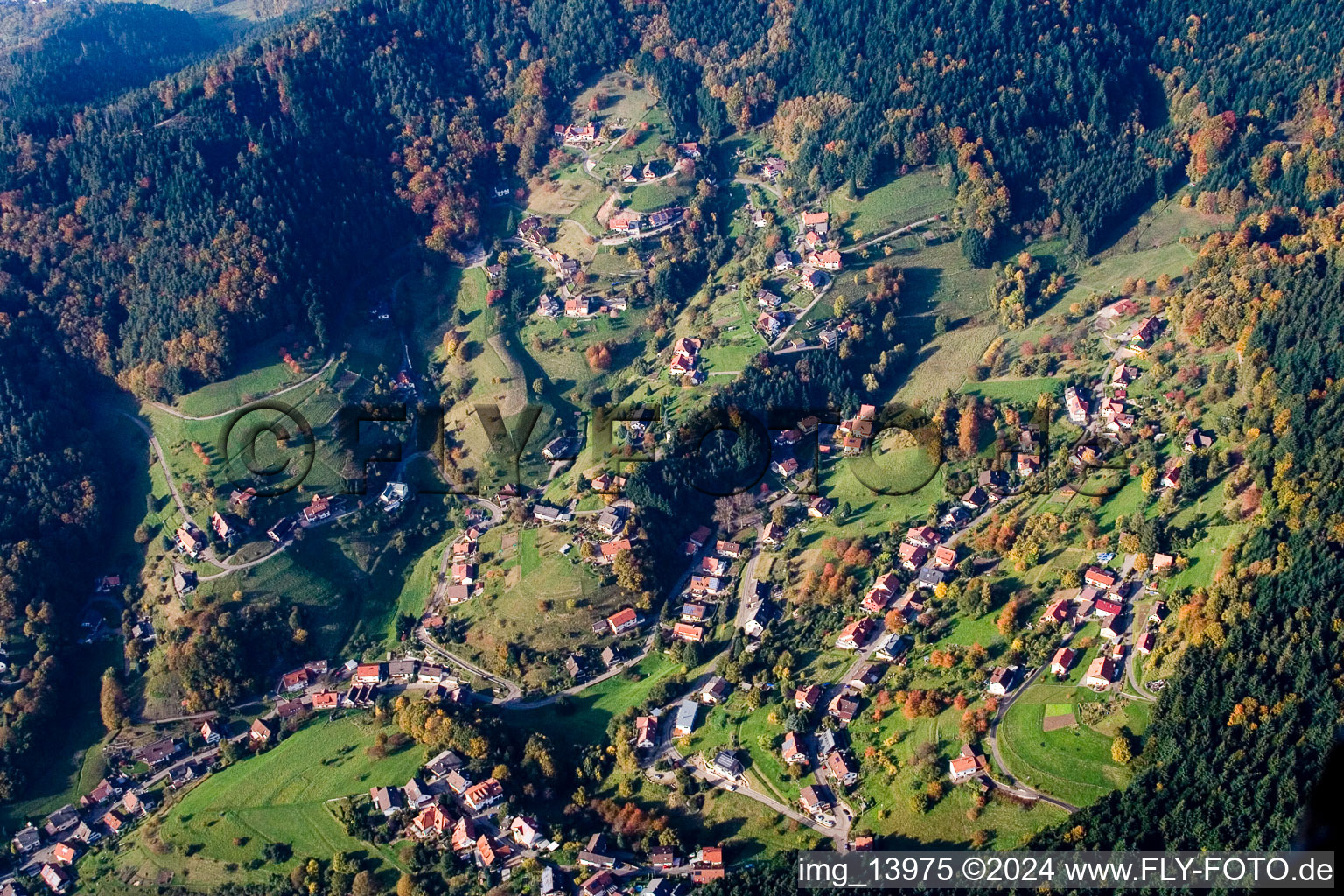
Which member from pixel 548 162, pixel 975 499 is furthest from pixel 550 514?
pixel 548 162

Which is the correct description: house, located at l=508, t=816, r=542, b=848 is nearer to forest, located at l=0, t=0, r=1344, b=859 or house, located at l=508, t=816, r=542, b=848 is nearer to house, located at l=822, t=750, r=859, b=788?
house, located at l=822, t=750, r=859, b=788

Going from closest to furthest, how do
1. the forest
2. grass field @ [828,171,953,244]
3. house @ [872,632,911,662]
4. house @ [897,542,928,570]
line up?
house @ [872,632,911,662]
house @ [897,542,928,570]
the forest
grass field @ [828,171,953,244]

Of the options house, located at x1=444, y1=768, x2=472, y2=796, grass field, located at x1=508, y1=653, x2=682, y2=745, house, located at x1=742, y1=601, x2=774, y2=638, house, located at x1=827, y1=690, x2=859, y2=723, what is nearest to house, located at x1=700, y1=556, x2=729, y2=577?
house, located at x1=742, y1=601, x2=774, y2=638

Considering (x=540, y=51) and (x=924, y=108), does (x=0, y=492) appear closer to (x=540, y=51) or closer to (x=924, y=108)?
(x=540, y=51)

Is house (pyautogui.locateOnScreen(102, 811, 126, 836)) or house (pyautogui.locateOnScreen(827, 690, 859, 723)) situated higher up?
house (pyautogui.locateOnScreen(102, 811, 126, 836))

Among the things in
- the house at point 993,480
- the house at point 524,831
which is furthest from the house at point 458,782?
the house at point 993,480

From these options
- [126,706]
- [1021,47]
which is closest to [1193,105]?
[1021,47]
